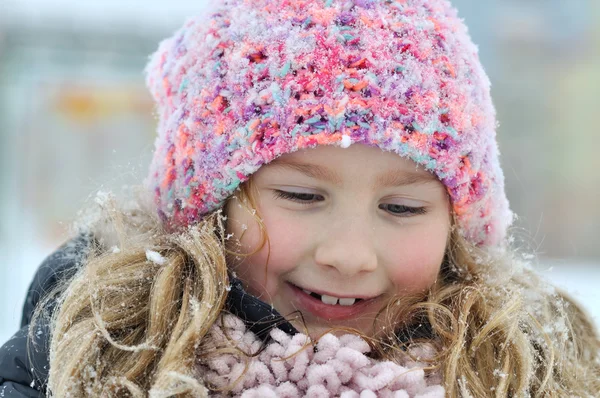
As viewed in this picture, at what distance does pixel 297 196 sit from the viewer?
3.89 feet

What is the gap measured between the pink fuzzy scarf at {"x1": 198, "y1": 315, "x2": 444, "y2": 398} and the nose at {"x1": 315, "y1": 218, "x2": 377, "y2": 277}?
0.43 feet

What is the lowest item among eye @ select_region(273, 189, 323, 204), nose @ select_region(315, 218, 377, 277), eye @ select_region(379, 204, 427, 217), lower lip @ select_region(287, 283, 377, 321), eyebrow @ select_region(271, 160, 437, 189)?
lower lip @ select_region(287, 283, 377, 321)

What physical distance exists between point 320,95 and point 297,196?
178 mm

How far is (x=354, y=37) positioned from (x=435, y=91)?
0.56 ft

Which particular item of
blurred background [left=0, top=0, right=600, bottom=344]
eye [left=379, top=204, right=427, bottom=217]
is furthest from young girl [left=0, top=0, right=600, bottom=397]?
blurred background [left=0, top=0, right=600, bottom=344]

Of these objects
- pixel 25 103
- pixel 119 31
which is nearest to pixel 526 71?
pixel 119 31

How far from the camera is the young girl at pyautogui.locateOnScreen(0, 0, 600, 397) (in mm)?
1062

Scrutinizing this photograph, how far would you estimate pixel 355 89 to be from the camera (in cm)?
117

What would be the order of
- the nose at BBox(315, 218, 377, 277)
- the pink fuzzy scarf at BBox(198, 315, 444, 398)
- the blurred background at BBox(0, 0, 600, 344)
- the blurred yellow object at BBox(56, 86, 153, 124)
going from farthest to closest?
the blurred yellow object at BBox(56, 86, 153, 124) < the blurred background at BBox(0, 0, 600, 344) < the nose at BBox(315, 218, 377, 277) < the pink fuzzy scarf at BBox(198, 315, 444, 398)

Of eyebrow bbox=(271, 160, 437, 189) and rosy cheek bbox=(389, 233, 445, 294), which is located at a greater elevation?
eyebrow bbox=(271, 160, 437, 189)

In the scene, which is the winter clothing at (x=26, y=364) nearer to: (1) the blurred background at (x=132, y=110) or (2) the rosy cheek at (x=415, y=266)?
(2) the rosy cheek at (x=415, y=266)

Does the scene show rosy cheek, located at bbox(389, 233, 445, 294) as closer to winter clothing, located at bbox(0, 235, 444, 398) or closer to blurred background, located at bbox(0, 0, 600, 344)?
winter clothing, located at bbox(0, 235, 444, 398)

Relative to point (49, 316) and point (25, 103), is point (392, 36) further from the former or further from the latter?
point (25, 103)

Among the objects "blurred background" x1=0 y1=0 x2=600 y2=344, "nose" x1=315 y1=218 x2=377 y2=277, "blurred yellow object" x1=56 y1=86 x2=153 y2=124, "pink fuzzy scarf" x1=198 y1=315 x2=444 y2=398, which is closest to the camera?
"pink fuzzy scarf" x1=198 y1=315 x2=444 y2=398
